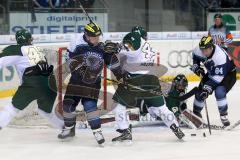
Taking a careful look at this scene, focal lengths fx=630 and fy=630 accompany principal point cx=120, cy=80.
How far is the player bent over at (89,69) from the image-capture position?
5.29 metres

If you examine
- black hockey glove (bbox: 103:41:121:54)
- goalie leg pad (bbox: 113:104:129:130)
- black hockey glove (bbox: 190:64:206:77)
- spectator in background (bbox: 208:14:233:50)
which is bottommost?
goalie leg pad (bbox: 113:104:129:130)

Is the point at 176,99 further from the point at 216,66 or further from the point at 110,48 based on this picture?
the point at 110,48

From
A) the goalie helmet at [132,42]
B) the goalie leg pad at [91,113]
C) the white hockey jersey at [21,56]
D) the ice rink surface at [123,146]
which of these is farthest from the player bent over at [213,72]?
the white hockey jersey at [21,56]

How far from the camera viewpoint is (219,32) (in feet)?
29.6

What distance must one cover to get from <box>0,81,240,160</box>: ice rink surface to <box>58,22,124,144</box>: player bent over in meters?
0.27

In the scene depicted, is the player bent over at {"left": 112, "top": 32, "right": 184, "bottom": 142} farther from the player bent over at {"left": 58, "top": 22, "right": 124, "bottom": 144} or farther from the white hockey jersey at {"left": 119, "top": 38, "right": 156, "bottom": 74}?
the player bent over at {"left": 58, "top": 22, "right": 124, "bottom": 144}

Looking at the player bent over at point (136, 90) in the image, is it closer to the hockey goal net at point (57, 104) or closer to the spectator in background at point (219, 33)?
the hockey goal net at point (57, 104)

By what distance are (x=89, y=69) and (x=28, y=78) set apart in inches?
23.6

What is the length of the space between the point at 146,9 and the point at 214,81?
6396 millimetres

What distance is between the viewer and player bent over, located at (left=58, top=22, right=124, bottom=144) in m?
5.29

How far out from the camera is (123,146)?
5.32 m

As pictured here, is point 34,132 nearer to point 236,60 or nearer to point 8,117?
point 8,117

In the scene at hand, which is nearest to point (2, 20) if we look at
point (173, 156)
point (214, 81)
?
point (214, 81)

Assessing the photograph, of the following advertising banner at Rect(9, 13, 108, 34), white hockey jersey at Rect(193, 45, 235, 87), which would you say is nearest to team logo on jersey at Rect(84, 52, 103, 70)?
white hockey jersey at Rect(193, 45, 235, 87)
